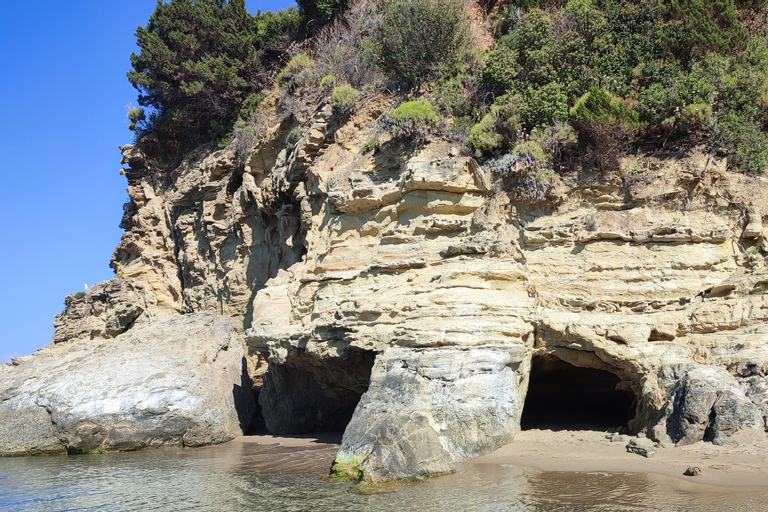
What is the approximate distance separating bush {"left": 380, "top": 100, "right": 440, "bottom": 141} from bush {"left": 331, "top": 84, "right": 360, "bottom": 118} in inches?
92.9

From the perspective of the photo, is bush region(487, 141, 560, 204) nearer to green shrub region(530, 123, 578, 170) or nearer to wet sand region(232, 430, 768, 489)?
green shrub region(530, 123, 578, 170)

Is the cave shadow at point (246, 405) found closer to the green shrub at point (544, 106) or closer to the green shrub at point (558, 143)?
the green shrub at point (558, 143)

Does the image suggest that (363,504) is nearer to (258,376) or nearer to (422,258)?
(422,258)

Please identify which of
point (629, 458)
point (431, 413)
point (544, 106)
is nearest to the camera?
point (629, 458)

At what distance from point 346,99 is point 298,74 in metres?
4.56

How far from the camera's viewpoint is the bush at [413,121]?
49.1 feet

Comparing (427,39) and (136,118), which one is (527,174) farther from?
(136,118)

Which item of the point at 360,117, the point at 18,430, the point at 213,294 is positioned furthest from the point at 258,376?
the point at 360,117

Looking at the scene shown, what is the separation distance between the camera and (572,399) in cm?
1587

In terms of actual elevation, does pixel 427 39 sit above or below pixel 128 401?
above

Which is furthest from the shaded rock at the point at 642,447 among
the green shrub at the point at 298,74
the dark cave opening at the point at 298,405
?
the green shrub at the point at 298,74

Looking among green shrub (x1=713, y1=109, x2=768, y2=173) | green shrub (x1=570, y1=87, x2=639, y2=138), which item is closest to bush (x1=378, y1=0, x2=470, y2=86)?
green shrub (x1=570, y1=87, x2=639, y2=138)

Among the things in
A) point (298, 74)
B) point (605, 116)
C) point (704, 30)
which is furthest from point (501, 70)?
point (298, 74)

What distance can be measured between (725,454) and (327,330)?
7221 mm
